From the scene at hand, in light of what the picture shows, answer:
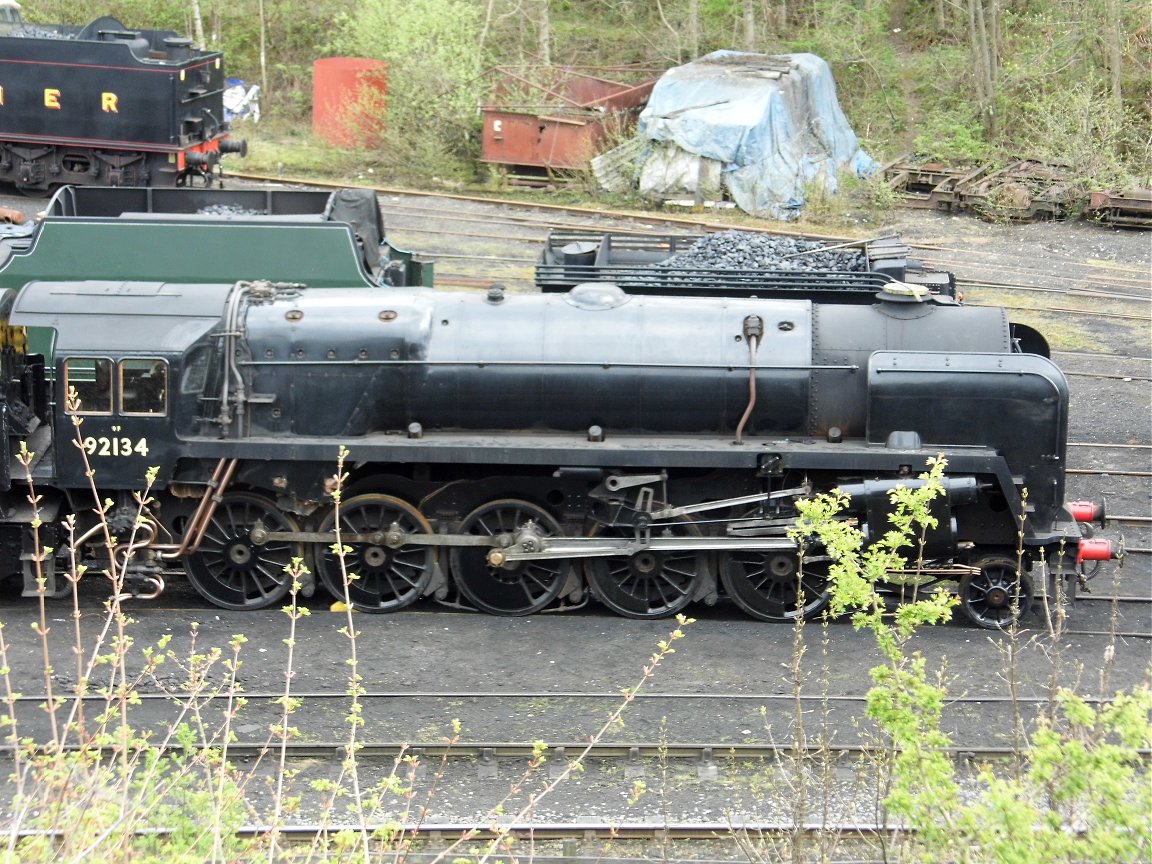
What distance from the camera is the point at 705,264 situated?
43.4 feet

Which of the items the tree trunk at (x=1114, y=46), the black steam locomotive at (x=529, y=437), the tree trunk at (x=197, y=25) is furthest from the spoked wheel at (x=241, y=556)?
the tree trunk at (x=197, y=25)

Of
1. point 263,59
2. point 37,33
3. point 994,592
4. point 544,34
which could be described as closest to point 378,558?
point 994,592

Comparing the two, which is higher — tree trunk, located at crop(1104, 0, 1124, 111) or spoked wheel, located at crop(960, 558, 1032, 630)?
tree trunk, located at crop(1104, 0, 1124, 111)

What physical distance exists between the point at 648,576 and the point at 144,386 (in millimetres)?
4139

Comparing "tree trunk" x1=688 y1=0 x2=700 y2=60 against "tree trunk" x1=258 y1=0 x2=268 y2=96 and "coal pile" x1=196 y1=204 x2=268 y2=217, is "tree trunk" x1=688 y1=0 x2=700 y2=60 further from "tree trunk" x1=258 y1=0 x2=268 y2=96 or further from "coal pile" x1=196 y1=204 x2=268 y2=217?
"coal pile" x1=196 y1=204 x2=268 y2=217

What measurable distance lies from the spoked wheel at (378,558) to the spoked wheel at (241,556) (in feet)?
1.03

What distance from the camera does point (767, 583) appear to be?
1082cm

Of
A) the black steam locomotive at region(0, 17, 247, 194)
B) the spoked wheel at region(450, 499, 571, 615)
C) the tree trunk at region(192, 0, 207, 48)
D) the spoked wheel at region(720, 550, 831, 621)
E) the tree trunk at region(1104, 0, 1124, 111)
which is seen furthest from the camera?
the tree trunk at region(192, 0, 207, 48)

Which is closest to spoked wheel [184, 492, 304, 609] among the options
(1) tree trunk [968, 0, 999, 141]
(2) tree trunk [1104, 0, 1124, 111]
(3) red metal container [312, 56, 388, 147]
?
(3) red metal container [312, 56, 388, 147]

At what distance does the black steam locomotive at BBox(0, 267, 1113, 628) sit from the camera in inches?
408

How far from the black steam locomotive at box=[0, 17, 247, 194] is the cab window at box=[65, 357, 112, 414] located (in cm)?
1448

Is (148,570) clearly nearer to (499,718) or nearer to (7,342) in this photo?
(7,342)

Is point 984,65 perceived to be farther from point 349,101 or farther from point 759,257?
point 759,257

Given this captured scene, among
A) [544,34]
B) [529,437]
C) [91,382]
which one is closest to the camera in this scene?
[91,382]
